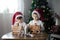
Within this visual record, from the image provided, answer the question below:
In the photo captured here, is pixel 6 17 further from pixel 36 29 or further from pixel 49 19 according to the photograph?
pixel 36 29

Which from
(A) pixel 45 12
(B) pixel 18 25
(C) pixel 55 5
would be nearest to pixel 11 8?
(A) pixel 45 12

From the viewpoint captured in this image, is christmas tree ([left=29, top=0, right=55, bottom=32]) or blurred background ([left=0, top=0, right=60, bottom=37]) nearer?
christmas tree ([left=29, top=0, right=55, bottom=32])

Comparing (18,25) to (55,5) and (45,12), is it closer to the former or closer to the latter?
(45,12)

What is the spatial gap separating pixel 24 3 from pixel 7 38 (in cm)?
162

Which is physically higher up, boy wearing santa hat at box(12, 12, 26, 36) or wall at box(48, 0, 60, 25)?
wall at box(48, 0, 60, 25)

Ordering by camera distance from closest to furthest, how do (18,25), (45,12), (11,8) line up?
(18,25) → (45,12) → (11,8)

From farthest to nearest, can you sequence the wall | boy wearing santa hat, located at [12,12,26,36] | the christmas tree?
the wall, the christmas tree, boy wearing santa hat, located at [12,12,26,36]

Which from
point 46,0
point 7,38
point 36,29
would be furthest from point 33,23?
point 46,0

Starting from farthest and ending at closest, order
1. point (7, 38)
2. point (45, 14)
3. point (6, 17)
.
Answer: point (6, 17), point (45, 14), point (7, 38)

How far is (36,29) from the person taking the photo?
2131 millimetres

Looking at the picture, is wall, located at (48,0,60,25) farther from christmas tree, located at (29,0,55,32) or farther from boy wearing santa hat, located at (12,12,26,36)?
boy wearing santa hat, located at (12,12,26,36)

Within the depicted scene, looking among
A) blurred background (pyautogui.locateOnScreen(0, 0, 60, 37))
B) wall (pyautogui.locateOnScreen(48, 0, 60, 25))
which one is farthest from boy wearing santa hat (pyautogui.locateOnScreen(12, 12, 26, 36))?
wall (pyautogui.locateOnScreen(48, 0, 60, 25))

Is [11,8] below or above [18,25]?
above

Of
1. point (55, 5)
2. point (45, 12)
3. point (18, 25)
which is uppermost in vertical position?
point (55, 5)
